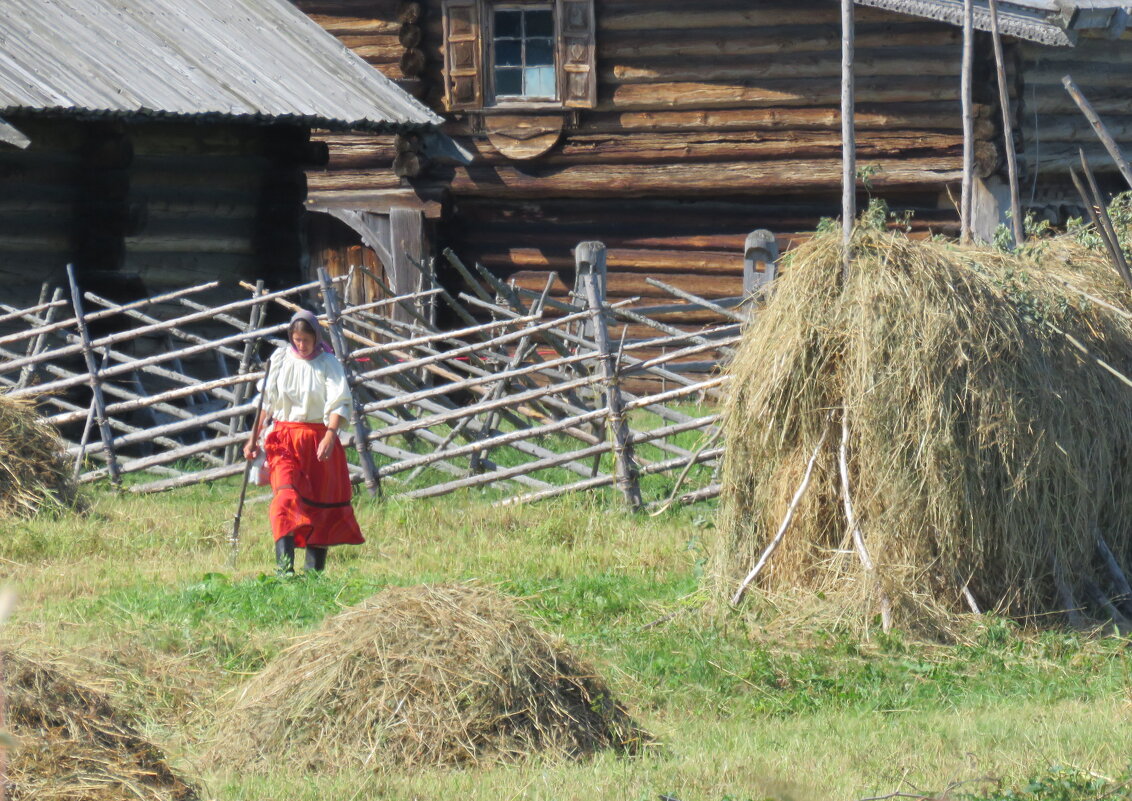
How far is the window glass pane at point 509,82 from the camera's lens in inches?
571

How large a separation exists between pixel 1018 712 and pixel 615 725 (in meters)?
1.44

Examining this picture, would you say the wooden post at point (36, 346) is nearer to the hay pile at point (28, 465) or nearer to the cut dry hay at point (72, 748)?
the hay pile at point (28, 465)

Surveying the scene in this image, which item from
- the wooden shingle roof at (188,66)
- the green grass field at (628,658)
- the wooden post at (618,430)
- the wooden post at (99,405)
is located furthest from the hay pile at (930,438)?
the wooden shingle roof at (188,66)

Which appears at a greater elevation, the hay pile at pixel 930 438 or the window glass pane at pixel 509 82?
the window glass pane at pixel 509 82

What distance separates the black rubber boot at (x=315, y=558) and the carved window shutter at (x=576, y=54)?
752 centimetres

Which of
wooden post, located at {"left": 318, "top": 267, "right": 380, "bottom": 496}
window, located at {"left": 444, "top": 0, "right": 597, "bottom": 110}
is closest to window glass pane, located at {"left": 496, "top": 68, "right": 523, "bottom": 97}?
window, located at {"left": 444, "top": 0, "right": 597, "bottom": 110}

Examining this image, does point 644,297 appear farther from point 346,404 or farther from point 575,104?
point 346,404

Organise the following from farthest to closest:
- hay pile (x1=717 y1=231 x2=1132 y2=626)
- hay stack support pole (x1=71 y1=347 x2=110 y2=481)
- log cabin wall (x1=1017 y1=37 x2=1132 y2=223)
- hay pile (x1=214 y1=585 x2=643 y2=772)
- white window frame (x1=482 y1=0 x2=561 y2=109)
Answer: white window frame (x1=482 y1=0 x2=561 y2=109), log cabin wall (x1=1017 y1=37 x2=1132 y2=223), hay stack support pole (x1=71 y1=347 x2=110 y2=481), hay pile (x1=717 y1=231 x2=1132 y2=626), hay pile (x1=214 y1=585 x2=643 y2=772)

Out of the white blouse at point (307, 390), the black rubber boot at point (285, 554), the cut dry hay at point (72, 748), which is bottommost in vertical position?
the black rubber boot at point (285, 554)

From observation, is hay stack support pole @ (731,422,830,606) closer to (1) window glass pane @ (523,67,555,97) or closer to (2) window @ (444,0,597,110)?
(2) window @ (444,0,597,110)

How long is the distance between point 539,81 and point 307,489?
26.0 ft

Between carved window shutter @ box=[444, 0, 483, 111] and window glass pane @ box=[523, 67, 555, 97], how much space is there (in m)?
0.46

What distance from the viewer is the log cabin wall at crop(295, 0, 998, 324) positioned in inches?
514

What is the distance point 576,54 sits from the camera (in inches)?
551
